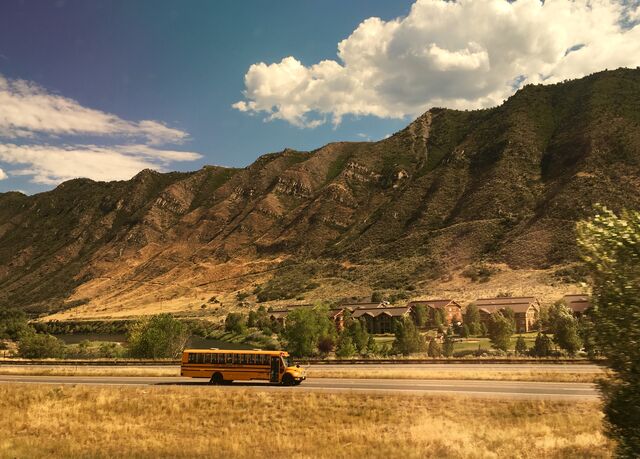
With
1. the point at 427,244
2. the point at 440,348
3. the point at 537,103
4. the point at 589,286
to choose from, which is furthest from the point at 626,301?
the point at 537,103

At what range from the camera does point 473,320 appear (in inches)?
2997

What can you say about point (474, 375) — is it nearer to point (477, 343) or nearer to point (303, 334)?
point (303, 334)

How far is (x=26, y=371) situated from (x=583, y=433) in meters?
44.9

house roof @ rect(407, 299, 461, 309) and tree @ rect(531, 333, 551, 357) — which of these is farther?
house roof @ rect(407, 299, 461, 309)

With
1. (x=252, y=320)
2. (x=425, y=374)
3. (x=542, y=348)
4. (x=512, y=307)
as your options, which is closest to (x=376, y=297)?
(x=252, y=320)

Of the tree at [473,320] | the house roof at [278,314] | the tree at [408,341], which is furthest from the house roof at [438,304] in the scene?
the tree at [408,341]

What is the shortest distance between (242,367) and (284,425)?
8.56 metres

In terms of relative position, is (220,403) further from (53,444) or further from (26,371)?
(26,371)

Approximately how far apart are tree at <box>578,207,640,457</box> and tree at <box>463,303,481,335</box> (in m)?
64.0

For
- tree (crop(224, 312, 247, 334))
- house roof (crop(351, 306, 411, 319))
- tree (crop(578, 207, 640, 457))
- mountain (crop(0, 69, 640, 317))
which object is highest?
mountain (crop(0, 69, 640, 317))

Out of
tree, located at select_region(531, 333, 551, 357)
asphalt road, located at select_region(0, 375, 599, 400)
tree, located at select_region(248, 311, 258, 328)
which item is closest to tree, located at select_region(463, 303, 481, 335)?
tree, located at select_region(531, 333, 551, 357)

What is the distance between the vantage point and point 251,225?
198 metres

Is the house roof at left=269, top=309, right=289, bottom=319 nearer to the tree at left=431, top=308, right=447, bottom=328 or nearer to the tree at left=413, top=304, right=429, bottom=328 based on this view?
the tree at left=413, top=304, right=429, bottom=328

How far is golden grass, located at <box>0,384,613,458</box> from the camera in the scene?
20078 millimetres
